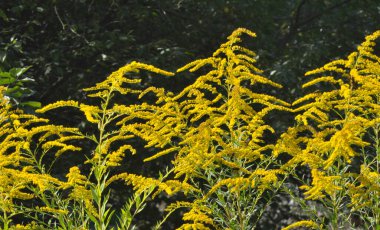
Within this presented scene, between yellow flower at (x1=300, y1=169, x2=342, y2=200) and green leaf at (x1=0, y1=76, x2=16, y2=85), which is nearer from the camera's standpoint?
yellow flower at (x1=300, y1=169, x2=342, y2=200)

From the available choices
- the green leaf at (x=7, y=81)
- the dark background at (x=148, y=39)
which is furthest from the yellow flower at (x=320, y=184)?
the dark background at (x=148, y=39)

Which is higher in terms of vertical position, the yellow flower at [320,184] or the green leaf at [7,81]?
the green leaf at [7,81]

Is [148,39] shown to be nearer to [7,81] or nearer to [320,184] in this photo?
[7,81]

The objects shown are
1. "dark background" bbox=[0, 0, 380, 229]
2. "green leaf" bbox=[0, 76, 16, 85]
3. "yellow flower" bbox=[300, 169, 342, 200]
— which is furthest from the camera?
"dark background" bbox=[0, 0, 380, 229]

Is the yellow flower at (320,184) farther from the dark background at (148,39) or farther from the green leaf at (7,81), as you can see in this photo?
the dark background at (148,39)

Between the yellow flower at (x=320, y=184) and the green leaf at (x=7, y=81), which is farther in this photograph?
the green leaf at (x=7, y=81)

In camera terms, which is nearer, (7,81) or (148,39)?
(7,81)

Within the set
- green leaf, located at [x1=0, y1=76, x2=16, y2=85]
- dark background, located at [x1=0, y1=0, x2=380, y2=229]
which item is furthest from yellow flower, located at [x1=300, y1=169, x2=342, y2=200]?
dark background, located at [x1=0, y1=0, x2=380, y2=229]

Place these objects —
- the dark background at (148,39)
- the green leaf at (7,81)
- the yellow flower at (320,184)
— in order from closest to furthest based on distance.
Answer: the yellow flower at (320,184), the green leaf at (7,81), the dark background at (148,39)

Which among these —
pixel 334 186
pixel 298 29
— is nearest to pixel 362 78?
pixel 334 186

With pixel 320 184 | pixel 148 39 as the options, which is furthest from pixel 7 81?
pixel 320 184

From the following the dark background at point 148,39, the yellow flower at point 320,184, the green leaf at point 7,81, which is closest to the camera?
the yellow flower at point 320,184

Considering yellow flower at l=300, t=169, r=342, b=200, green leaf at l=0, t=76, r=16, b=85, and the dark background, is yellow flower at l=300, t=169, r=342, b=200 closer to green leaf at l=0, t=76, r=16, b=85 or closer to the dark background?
green leaf at l=0, t=76, r=16, b=85

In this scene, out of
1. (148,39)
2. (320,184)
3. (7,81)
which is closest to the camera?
(320,184)
